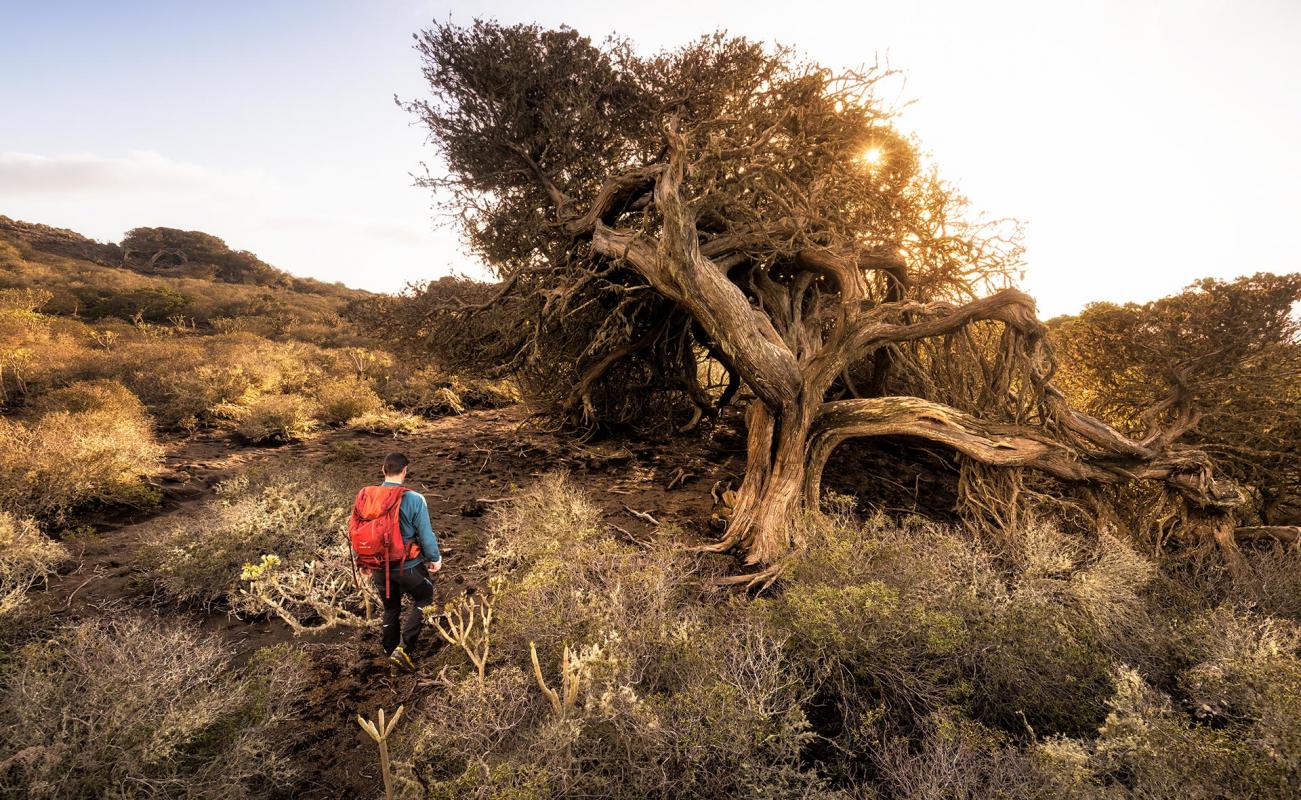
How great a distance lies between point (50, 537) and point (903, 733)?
351 inches

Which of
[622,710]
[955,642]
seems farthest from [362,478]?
[955,642]

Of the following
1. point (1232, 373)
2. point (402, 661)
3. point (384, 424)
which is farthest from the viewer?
point (384, 424)

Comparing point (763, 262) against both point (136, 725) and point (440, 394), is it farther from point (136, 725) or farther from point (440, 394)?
point (440, 394)

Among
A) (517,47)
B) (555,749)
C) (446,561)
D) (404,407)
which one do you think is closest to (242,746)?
(555,749)

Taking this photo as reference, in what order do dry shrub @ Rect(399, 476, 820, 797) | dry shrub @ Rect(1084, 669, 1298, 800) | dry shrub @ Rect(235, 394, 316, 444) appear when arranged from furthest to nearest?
1. dry shrub @ Rect(235, 394, 316, 444)
2. dry shrub @ Rect(399, 476, 820, 797)
3. dry shrub @ Rect(1084, 669, 1298, 800)

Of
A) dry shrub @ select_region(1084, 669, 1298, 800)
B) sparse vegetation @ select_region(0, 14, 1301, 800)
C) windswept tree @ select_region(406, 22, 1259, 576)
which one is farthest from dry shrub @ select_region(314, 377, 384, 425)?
dry shrub @ select_region(1084, 669, 1298, 800)

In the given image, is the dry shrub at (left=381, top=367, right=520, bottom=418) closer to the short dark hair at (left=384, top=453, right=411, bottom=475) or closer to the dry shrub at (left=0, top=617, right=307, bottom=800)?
the short dark hair at (left=384, top=453, right=411, bottom=475)

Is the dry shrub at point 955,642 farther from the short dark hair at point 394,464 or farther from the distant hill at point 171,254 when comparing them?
the distant hill at point 171,254

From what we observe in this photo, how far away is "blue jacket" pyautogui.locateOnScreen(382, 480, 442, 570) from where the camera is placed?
4.11 meters

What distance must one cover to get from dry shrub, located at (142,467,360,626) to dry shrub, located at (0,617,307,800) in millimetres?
1211

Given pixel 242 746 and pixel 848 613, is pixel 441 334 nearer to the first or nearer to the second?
pixel 242 746

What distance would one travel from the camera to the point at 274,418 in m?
10.9

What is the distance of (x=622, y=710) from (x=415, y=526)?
7.65 feet

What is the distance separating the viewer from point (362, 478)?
8.42 meters
